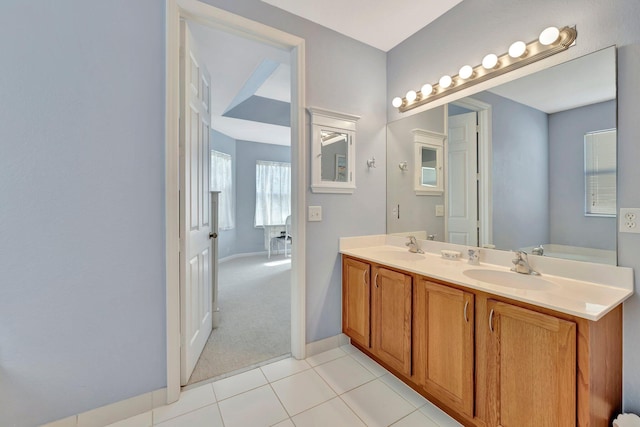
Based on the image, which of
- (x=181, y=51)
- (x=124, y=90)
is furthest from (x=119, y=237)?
(x=181, y=51)

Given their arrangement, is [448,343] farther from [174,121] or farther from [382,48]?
[382,48]

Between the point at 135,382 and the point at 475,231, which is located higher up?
the point at 475,231

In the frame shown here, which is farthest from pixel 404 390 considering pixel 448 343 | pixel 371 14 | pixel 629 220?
pixel 371 14

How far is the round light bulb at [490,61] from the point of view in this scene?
158 cm

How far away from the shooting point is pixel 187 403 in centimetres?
154

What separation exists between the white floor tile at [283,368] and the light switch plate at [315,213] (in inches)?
43.2

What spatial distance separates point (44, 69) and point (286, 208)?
509cm

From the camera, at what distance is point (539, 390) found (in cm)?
103

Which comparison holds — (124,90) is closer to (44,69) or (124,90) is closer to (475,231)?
(44,69)

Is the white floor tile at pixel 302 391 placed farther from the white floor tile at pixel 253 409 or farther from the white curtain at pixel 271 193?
the white curtain at pixel 271 193

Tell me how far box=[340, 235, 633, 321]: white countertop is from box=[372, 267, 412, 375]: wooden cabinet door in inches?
4.4

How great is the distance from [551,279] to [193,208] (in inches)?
87.7

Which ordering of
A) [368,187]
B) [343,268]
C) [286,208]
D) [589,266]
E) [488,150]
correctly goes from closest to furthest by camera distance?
[589,266] < [488,150] < [343,268] < [368,187] < [286,208]

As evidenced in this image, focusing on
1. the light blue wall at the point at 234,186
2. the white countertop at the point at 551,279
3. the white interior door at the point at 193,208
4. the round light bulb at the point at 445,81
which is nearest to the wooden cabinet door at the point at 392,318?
the white countertop at the point at 551,279
